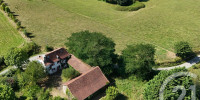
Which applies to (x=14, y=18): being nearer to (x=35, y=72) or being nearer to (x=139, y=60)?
(x=35, y=72)

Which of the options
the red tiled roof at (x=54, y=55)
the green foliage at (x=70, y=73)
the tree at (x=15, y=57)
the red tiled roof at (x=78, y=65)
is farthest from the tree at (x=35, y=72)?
the red tiled roof at (x=78, y=65)

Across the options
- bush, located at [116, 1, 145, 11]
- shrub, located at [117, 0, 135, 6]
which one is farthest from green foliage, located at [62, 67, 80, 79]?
shrub, located at [117, 0, 135, 6]

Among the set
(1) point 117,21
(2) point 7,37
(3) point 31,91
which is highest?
(1) point 117,21

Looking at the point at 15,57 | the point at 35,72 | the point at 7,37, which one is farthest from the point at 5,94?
the point at 7,37

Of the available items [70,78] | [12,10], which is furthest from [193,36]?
[12,10]

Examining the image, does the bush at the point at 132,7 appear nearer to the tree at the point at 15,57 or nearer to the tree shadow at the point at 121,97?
the tree shadow at the point at 121,97

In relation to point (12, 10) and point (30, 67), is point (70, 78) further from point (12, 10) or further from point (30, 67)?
point (12, 10)
